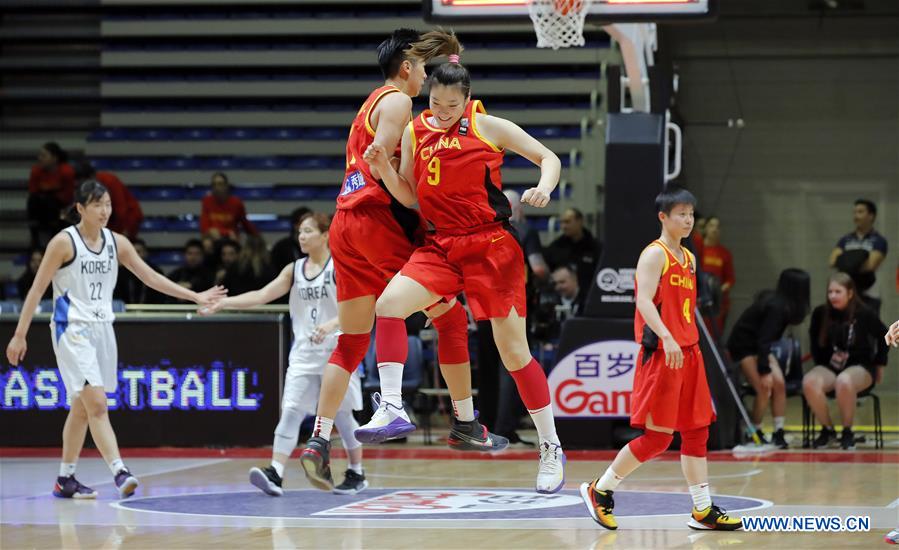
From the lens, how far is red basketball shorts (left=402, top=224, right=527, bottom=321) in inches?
229

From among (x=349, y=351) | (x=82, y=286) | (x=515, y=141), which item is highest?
(x=515, y=141)

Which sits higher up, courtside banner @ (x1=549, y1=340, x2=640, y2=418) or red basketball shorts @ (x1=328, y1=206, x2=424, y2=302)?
red basketball shorts @ (x1=328, y1=206, x2=424, y2=302)

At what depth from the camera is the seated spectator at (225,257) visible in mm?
13000

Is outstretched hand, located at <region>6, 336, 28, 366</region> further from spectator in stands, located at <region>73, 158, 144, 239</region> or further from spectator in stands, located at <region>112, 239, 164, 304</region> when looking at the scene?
spectator in stands, located at <region>73, 158, 144, 239</region>

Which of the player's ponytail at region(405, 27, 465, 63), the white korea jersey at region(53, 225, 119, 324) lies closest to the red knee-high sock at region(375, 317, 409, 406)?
the player's ponytail at region(405, 27, 465, 63)

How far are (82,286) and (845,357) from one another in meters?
6.36

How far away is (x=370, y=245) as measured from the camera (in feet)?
19.6

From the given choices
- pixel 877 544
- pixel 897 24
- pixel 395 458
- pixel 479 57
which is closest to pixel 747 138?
pixel 897 24

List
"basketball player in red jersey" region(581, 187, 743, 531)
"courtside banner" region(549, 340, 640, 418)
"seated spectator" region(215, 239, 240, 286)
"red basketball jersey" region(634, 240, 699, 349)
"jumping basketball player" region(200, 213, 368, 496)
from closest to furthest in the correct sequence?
"basketball player in red jersey" region(581, 187, 743, 531)
"red basketball jersey" region(634, 240, 699, 349)
"jumping basketball player" region(200, 213, 368, 496)
"courtside banner" region(549, 340, 640, 418)
"seated spectator" region(215, 239, 240, 286)

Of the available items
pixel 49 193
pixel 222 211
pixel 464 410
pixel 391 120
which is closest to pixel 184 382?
pixel 222 211

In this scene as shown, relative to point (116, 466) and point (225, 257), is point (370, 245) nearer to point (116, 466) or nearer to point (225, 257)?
point (116, 466)

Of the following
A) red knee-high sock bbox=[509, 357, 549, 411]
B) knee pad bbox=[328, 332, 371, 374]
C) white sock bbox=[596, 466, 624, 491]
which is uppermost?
knee pad bbox=[328, 332, 371, 374]

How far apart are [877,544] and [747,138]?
1266 centimetres

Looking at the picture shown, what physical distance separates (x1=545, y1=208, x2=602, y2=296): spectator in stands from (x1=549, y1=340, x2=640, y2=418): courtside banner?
2.34 m
